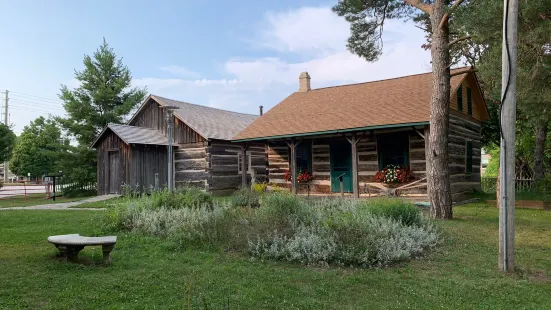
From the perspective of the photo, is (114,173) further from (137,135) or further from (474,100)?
(474,100)

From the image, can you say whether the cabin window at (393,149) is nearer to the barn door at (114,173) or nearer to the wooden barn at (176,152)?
the wooden barn at (176,152)

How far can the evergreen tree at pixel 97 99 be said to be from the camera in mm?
24234

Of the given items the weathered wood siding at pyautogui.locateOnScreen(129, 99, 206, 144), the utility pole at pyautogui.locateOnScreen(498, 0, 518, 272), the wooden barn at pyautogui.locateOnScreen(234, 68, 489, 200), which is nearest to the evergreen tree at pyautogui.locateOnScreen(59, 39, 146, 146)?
the weathered wood siding at pyautogui.locateOnScreen(129, 99, 206, 144)

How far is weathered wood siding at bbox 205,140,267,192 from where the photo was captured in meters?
21.3

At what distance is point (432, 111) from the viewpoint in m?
10.8

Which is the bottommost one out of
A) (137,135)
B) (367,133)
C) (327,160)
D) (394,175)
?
(394,175)

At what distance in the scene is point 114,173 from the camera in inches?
783

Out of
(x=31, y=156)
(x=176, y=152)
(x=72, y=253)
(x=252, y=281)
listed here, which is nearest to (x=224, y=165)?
(x=176, y=152)

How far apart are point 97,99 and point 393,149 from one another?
59.3 feet

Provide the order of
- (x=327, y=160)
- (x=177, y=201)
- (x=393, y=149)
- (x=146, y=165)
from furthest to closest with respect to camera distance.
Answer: (x=146, y=165) → (x=327, y=160) → (x=393, y=149) → (x=177, y=201)

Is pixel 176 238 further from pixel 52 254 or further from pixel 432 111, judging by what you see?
pixel 432 111

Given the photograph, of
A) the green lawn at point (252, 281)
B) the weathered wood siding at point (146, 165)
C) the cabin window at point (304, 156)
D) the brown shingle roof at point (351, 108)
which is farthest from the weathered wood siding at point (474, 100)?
the weathered wood siding at point (146, 165)

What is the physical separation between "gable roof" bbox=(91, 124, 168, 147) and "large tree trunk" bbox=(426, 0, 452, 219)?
549 inches

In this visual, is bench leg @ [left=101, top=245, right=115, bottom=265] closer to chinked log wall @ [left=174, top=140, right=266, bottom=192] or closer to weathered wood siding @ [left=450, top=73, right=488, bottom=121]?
weathered wood siding @ [left=450, top=73, right=488, bottom=121]
